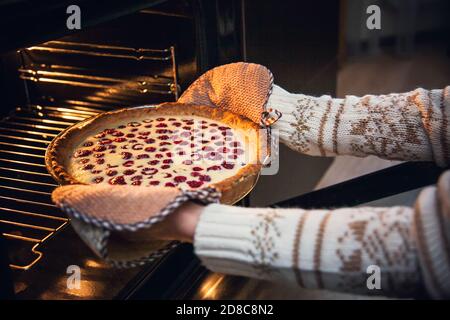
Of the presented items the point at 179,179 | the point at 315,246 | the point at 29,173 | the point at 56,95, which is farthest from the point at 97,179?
the point at 56,95

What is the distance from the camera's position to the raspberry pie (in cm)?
108

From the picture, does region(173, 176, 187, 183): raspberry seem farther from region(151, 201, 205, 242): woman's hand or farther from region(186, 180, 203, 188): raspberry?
region(151, 201, 205, 242): woman's hand

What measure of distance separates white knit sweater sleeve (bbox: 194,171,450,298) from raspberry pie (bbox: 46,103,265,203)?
0.18 m

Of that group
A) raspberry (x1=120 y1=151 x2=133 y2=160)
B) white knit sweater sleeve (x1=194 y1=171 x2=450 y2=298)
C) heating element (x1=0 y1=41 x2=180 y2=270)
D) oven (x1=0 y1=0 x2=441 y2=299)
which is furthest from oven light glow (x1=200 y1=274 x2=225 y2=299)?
white knit sweater sleeve (x1=194 y1=171 x2=450 y2=298)

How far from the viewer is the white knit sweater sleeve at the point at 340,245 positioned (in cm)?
75

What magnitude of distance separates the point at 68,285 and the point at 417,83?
2.97m

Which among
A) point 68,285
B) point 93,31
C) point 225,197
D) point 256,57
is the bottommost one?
point 68,285

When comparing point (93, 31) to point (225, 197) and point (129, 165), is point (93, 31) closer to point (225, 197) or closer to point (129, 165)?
point (129, 165)

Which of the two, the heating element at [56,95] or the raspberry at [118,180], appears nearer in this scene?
the raspberry at [118,180]

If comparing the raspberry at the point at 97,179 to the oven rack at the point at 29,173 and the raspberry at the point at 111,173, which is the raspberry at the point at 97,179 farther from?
the oven rack at the point at 29,173

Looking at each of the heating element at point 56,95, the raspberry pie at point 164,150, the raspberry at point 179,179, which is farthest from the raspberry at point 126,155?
the heating element at point 56,95

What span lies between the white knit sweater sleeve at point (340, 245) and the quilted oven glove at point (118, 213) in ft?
0.22
